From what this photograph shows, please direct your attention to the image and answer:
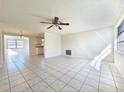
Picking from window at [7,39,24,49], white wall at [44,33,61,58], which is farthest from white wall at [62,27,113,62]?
window at [7,39,24,49]

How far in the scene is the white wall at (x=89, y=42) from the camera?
4.97 meters

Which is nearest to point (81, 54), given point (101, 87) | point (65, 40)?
point (65, 40)

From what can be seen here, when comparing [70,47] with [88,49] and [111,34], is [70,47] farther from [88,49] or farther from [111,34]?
[111,34]

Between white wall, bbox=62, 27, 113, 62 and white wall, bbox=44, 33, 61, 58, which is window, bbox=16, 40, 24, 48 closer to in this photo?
white wall, bbox=44, 33, 61, 58

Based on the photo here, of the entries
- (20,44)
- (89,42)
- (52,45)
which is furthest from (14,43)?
(89,42)

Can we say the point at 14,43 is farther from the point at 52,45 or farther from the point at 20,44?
the point at 52,45

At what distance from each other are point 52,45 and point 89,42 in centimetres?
332

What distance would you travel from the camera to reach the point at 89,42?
5.81 metres

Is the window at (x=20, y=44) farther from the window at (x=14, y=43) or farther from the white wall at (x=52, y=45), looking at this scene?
the white wall at (x=52, y=45)

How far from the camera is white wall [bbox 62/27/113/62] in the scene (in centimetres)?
497

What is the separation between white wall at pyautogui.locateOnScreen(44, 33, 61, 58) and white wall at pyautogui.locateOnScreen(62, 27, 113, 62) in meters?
0.77

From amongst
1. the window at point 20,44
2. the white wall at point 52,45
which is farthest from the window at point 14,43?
the white wall at point 52,45

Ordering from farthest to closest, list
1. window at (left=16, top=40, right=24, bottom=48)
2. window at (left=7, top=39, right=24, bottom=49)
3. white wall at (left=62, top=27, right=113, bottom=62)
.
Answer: window at (left=16, top=40, right=24, bottom=48) → window at (left=7, top=39, right=24, bottom=49) → white wall at (left=62, top=27, right=113, bottom=62)

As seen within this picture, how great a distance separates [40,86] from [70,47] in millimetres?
5410
